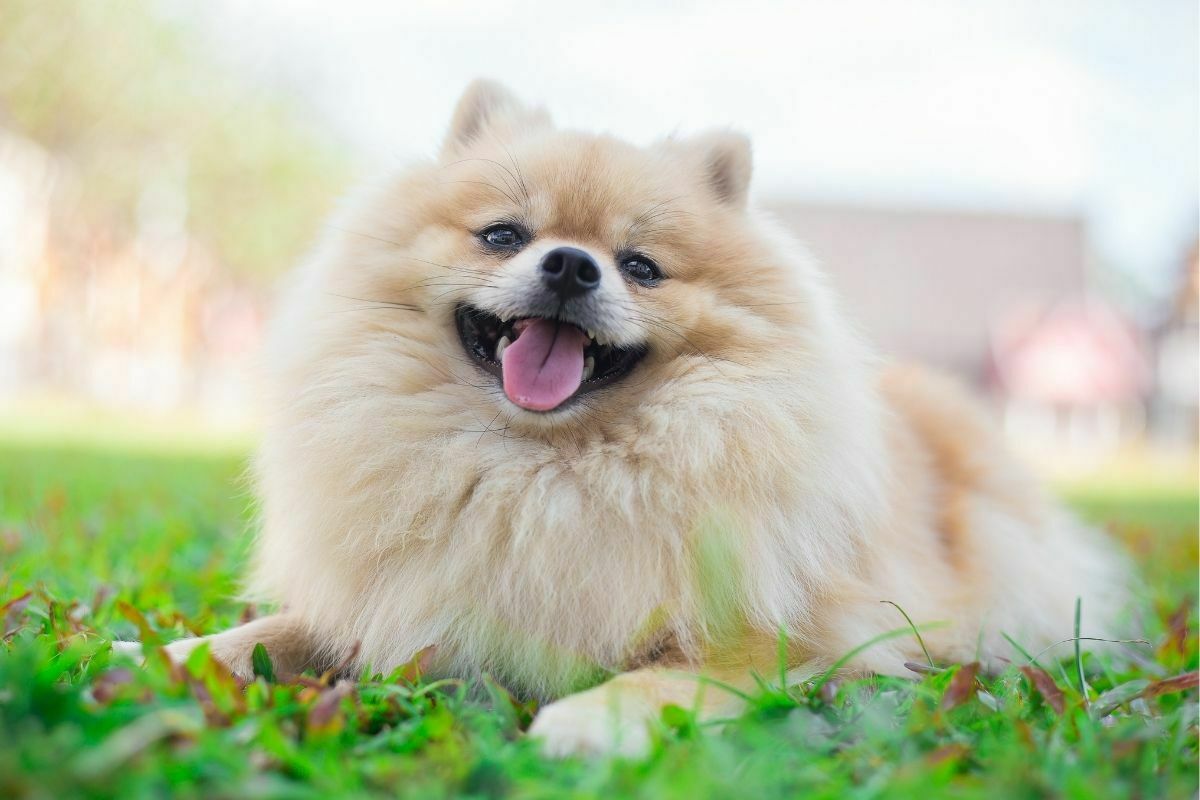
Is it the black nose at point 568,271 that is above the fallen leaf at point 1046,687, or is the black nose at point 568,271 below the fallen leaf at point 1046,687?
above

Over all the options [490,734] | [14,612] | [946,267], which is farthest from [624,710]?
[946,267]

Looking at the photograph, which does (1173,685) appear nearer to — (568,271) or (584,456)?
(584,456)

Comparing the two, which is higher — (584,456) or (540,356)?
(540,356)

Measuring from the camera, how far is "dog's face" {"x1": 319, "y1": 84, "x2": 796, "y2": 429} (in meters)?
2.51

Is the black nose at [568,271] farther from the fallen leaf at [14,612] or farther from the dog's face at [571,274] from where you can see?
the fallen leaf at [14,612]

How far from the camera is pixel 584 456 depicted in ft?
7.98

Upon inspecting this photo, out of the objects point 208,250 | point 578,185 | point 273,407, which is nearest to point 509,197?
point 578,185

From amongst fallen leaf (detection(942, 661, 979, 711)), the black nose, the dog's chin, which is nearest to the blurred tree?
the dog's chin

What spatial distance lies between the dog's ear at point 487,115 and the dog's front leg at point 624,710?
1.99 metres

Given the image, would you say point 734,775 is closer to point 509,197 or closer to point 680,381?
point 680,381

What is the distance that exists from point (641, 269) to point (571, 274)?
1.24ft

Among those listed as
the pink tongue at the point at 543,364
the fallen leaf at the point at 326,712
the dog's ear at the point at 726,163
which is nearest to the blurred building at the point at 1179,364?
the dog's ear at the point at 726,163

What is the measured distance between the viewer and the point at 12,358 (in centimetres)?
1914

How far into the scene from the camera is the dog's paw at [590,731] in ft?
5.69
